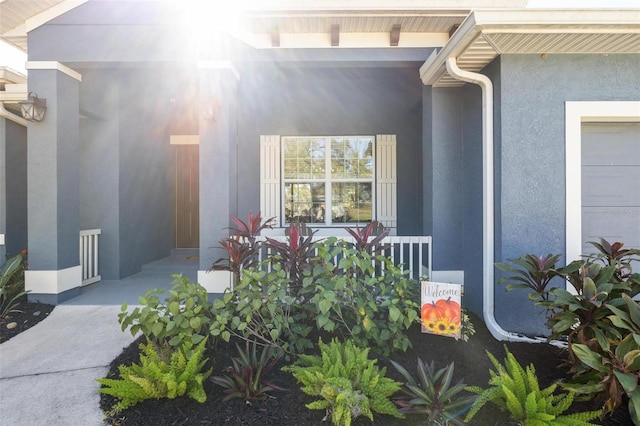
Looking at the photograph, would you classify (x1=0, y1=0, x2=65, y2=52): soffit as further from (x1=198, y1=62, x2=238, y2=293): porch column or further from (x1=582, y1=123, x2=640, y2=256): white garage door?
(x1=582, y1=123, x2=640, y2=256): white garage door

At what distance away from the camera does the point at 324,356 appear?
7.20ft

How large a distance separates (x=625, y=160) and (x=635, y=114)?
438 mm

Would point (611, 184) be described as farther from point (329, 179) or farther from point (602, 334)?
point (329, 179)

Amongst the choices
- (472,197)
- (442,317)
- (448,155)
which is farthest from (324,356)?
(448,155)

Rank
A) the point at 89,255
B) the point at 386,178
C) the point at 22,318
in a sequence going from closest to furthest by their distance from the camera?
1. the point at 22,318
2. the point at 89,255
3. the point at 386,178

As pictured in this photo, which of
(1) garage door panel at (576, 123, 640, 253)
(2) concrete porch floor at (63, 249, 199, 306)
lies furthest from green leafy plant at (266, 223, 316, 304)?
(1) garage door panel at (576, 123, 640, 253)

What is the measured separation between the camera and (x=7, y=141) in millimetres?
5305

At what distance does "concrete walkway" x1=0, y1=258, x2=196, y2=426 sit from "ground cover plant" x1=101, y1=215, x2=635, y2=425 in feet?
0.62

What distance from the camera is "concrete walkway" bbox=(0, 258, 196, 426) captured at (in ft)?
7.22

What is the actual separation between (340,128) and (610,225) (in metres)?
3.66

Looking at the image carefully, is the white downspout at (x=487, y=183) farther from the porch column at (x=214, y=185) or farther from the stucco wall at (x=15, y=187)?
the stucco wall at (x=15, y=187)

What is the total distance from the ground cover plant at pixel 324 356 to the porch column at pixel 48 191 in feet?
6.11

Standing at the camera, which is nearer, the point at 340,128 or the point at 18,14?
the point at 18,14

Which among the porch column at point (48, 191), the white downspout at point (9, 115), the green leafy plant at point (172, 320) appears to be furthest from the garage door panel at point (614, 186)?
the white downspout at point (9, 115)
